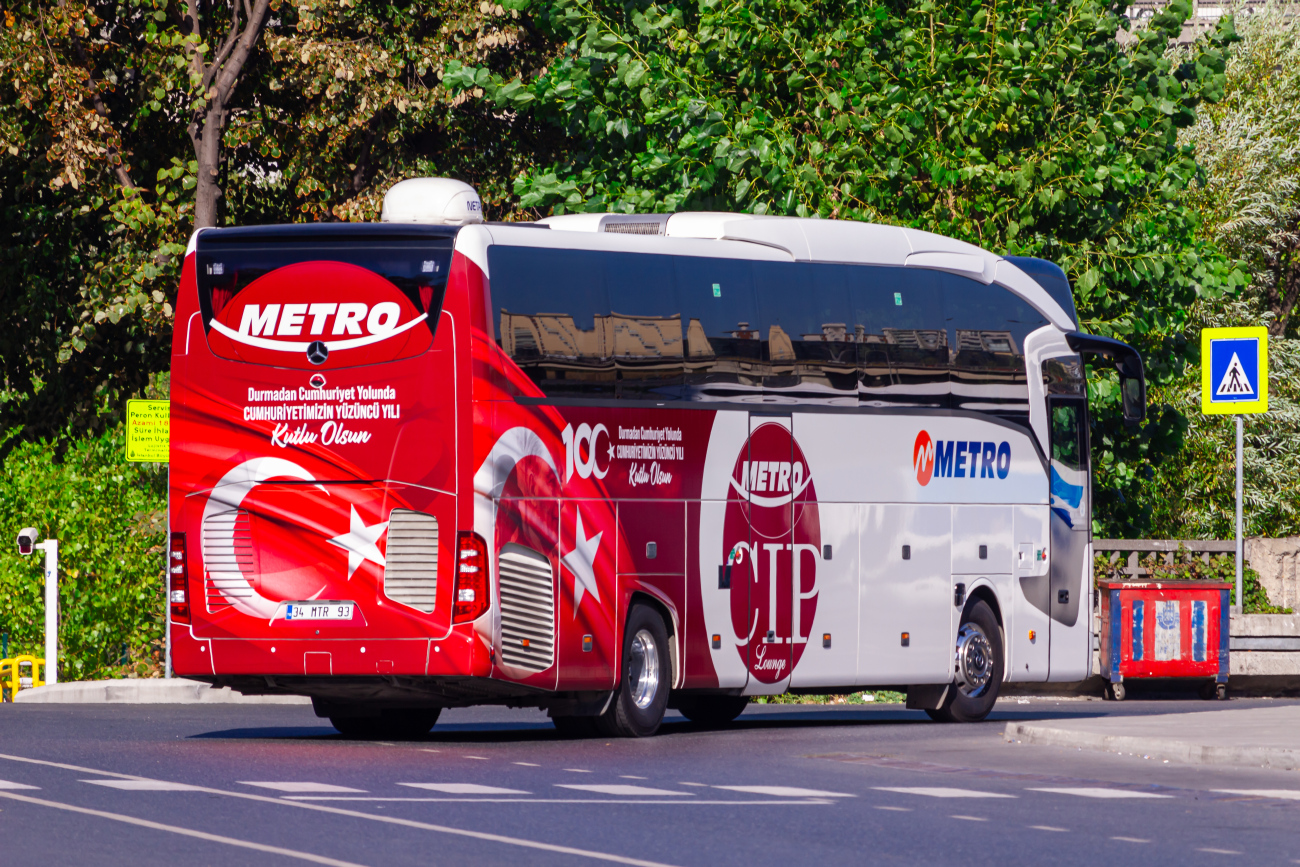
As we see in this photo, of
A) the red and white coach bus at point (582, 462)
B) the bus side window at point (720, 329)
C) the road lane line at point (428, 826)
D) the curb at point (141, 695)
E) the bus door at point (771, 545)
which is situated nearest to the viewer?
the road lane line at point (428, 826)

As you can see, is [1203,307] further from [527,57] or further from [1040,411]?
[1040,411]

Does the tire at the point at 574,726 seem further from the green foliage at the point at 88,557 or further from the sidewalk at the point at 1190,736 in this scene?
the green foliage at the point at 88,557

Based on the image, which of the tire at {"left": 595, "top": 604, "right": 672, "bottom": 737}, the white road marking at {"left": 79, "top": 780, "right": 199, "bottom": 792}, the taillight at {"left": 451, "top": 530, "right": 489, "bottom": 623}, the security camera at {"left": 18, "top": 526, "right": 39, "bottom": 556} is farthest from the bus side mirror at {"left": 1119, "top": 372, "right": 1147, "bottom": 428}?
the security camera at {"left": 18, "top": 526, "right": 39, "bottom": 556}

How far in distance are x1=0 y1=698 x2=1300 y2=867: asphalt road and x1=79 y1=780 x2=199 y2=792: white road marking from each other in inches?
0.7

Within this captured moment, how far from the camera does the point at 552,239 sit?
666 inches

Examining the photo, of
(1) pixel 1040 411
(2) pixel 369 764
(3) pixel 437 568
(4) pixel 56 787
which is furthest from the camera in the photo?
(1) pixel 1040 411

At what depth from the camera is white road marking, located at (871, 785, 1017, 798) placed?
13305 millimetres

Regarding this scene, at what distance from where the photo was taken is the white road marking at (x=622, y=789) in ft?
42.7

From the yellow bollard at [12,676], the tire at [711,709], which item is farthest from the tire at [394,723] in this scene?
the yellow bollard at [12,676]

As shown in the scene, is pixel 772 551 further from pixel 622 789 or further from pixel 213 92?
pixel 213 92

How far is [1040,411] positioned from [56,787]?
11140 millimetres

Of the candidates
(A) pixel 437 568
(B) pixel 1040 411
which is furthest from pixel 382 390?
(B) pixel 1040 411

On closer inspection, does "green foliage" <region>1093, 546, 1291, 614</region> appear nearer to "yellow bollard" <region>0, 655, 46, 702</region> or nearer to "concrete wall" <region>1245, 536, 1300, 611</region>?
"concrete wall" <region>1245, 536, 1300, 611</region>

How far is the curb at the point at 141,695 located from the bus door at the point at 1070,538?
25.5 ft
